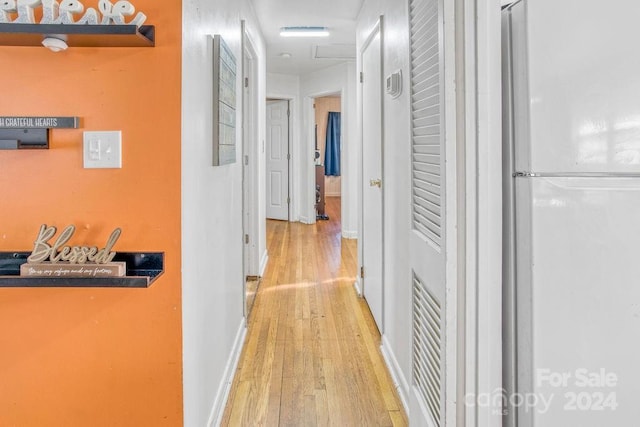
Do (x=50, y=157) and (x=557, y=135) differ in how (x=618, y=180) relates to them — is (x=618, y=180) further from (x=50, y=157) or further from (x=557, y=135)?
(x=50, y=157)

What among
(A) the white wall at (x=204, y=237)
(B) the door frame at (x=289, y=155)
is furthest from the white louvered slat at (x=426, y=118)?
(B) the door frame at (x=289, y=155)

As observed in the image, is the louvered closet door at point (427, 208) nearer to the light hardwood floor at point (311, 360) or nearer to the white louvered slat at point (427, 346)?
the white louvered slat at point (427, 346)

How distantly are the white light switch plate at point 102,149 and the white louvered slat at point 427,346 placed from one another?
3.53 ft

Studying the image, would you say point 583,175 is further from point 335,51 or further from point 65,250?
point 335,51

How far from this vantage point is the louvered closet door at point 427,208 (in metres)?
1.33

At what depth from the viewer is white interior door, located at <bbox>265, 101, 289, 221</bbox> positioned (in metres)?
7.41

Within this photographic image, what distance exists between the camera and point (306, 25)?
4.43m

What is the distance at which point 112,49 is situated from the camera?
4.53 ft

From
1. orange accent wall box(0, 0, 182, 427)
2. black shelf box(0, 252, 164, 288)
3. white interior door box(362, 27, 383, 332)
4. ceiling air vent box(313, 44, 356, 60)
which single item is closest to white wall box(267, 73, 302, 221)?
ceiling air vent box(313, 44, 356, 60)

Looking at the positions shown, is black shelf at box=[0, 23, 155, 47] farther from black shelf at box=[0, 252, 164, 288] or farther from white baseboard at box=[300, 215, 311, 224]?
white baseboard at box=[300, 215, 311, 224]

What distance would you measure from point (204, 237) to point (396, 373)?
4.08 ft

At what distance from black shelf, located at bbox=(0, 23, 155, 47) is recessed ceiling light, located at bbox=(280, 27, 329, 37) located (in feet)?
11.2

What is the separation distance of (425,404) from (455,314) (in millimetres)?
487

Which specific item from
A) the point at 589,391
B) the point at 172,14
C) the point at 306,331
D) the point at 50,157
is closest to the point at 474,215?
the point at 589,391
